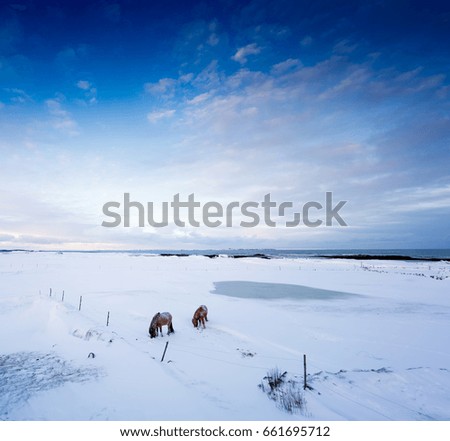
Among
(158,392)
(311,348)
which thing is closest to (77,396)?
(158,392)

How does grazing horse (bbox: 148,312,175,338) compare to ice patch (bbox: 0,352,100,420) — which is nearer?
ice patch (bbox: 0,352,100,420)

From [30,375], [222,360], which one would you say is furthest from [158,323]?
[30,375]

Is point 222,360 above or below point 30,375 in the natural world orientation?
below

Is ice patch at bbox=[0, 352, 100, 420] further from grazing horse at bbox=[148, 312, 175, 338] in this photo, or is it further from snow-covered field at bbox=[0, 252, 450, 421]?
grazing horse at bbox=[148, 312, 175, 338]

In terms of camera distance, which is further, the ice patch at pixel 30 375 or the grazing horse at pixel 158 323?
the grazing horse at pixel 158 323

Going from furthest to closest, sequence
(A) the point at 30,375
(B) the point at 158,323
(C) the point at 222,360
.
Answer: (B) the point at 158,323 < (C) the point at 222,360 < (A) the point at 30,375

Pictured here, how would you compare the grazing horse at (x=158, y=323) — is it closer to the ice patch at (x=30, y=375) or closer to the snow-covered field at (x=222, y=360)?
the snow-covered field at (x=222, y=360)

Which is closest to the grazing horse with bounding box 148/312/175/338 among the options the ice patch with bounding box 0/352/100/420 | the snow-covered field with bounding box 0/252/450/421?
the snow-covered field with bounding box 0/252/450/421

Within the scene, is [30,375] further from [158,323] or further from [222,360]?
[222,360]

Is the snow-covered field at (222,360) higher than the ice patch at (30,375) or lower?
lower

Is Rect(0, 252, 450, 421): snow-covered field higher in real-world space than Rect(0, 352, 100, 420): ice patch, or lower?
lower

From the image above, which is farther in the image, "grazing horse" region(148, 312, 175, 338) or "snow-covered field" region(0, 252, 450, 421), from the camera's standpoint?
"grazing horse" region(148, 312, 175, 338)

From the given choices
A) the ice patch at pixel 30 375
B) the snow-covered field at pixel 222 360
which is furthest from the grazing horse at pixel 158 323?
the ice patch at pixel 30 375

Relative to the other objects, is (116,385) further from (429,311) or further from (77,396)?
(429,311)
